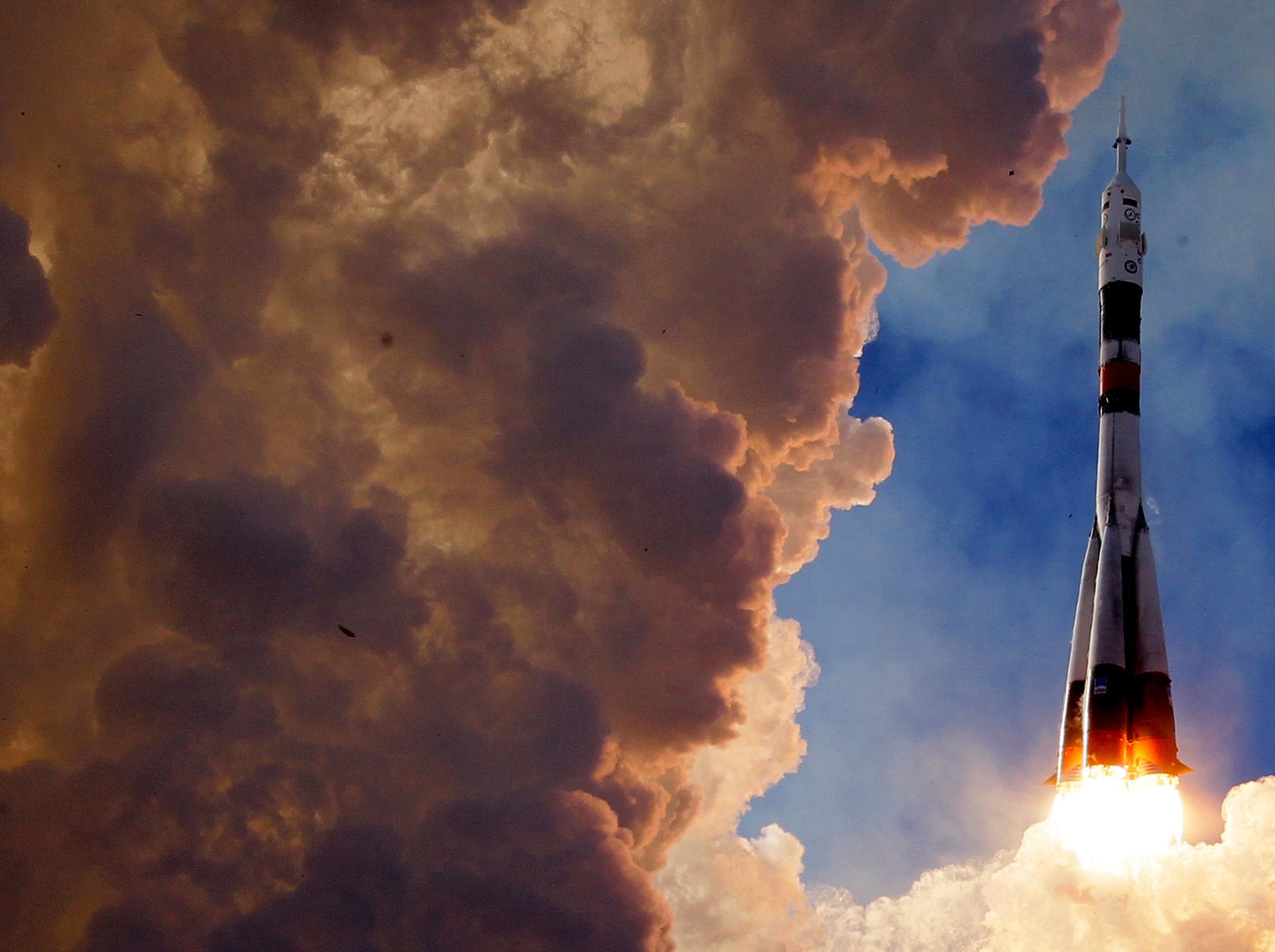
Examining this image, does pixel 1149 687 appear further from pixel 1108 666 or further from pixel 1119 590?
pixel 1119 590

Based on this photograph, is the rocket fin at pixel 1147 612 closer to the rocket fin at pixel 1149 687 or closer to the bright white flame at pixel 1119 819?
the rocket fin at pixel 1149 687

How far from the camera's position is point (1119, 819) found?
45.0 metres

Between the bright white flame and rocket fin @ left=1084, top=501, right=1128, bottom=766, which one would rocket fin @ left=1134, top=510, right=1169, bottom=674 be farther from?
the bright white flame

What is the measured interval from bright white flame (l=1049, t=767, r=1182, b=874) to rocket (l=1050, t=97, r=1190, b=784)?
0.46 meters

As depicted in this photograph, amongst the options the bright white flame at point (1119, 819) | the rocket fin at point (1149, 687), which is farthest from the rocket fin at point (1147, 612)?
the bright white flame at point (1119, 819)

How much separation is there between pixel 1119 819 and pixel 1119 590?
9739 mm

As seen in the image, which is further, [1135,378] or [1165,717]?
[1135,378]

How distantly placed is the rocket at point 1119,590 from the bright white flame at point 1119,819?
0.46 m

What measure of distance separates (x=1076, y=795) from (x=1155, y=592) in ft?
31.0

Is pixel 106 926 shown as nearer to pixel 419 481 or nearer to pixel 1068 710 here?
pixel 419 481

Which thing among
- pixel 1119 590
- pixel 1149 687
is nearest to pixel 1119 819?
pixel 1149 687

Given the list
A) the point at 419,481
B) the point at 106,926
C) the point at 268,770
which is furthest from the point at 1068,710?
the point at 106,926

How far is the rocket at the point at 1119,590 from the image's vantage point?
45844 mm

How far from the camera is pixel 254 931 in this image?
3353 cm
